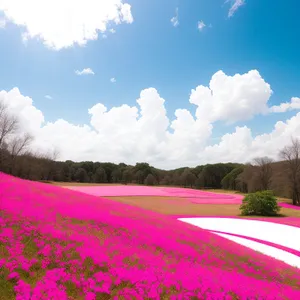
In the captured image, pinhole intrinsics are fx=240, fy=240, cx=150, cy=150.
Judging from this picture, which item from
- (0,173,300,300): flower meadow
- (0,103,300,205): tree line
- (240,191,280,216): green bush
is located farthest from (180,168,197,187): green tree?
(0,173,300,300): flower meadow

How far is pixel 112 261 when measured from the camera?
9133 millimetres

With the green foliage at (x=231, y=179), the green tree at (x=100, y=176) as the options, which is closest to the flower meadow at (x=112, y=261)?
the green foliage at (x=231, y=179)

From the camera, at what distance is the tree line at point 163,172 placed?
187 ft

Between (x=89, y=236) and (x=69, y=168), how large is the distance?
11952cm

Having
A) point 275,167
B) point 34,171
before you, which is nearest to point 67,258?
point 275,167

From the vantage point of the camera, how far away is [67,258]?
8742 millimetres

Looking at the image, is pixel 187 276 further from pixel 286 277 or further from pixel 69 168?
pixel 69 168

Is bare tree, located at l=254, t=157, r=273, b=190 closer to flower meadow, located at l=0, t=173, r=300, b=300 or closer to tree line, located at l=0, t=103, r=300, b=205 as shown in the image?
tree line, located at l=0, t=103, r=300, b=205

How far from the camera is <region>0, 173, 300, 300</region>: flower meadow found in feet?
24.1

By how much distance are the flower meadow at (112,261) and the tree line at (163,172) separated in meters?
49.6

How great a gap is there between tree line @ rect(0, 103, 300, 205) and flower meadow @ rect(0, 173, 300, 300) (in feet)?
163

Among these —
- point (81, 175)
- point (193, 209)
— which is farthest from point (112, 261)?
point (81, 175)

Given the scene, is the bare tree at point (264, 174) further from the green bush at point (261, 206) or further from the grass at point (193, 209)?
the green bush at point (261, 206)

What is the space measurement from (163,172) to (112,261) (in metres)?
145
